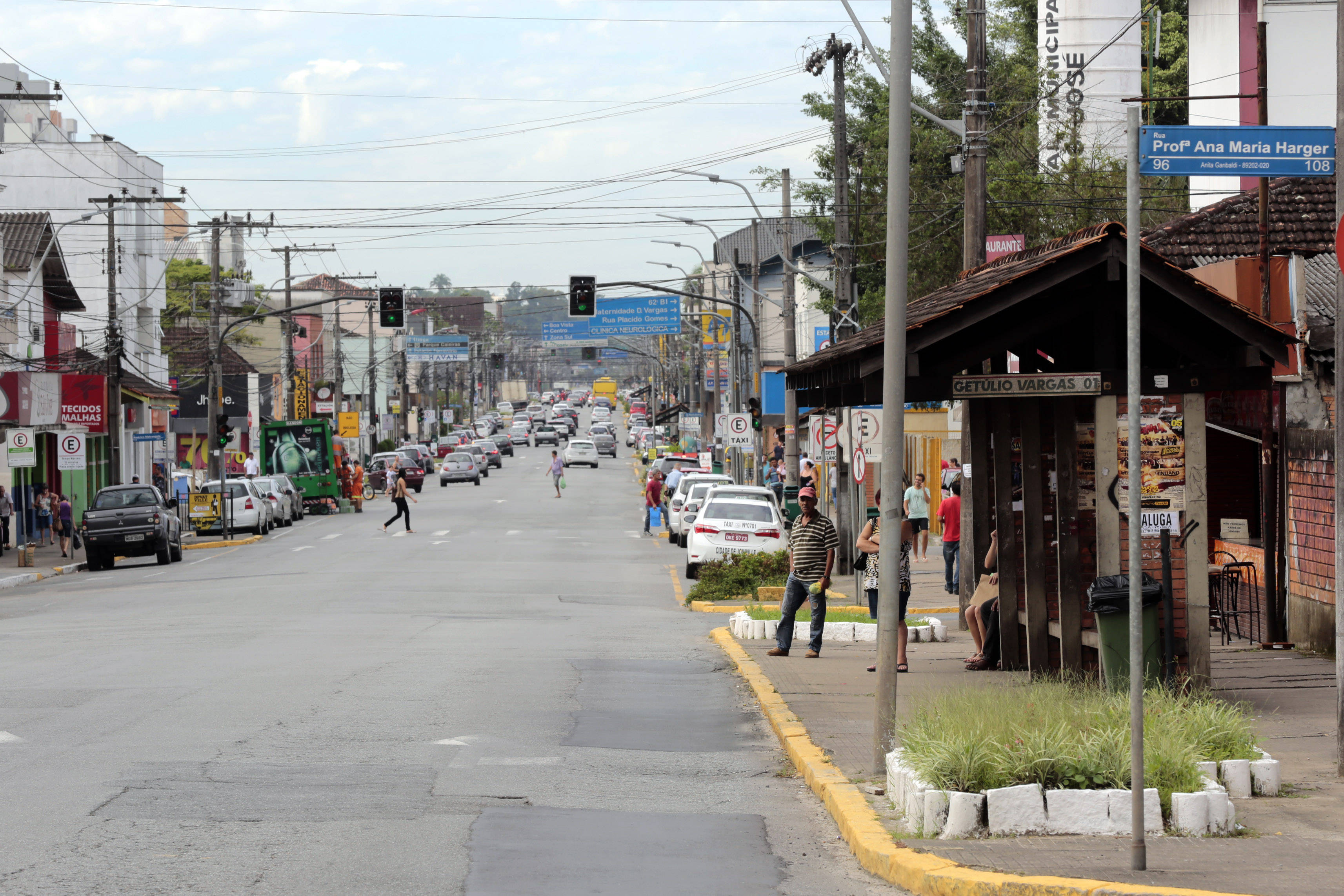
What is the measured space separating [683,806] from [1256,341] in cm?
592

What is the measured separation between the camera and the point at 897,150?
1005cm

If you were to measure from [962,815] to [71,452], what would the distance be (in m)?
33.5

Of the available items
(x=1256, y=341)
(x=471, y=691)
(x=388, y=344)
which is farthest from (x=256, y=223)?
(x=388, y=344)

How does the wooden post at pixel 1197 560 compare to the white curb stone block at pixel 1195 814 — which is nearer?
the white curb stone block at pixel 1195 814

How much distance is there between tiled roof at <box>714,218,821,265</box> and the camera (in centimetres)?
8738

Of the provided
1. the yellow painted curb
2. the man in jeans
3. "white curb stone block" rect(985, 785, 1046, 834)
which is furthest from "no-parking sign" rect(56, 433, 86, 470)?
"white curb stone block" rect(985, 785, 1046, 834)

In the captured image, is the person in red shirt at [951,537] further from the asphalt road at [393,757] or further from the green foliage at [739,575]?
the asphalt road at [393,757]

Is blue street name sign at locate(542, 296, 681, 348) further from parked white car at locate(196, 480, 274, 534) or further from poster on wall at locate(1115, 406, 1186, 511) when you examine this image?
poster on wall at locate(1115, 406, 1186, 511)

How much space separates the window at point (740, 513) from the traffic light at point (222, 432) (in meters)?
23.6

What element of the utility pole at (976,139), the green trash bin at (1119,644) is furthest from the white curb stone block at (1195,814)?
the utility pole at (976,139)

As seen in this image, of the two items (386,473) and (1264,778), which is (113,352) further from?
(1264,778)

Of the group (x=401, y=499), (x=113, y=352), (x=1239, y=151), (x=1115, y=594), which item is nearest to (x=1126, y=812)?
(x=1115, y=594)

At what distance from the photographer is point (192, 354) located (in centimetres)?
8744

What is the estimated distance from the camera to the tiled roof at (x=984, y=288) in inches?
456
